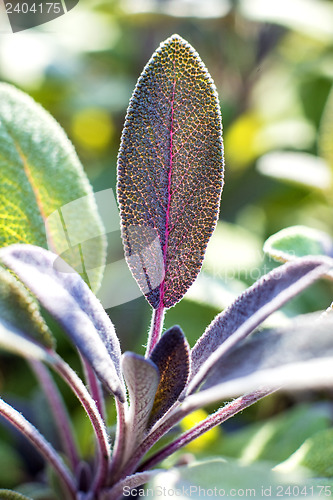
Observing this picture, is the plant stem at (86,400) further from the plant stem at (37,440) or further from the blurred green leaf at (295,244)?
the blurred green leaf at (295,244)

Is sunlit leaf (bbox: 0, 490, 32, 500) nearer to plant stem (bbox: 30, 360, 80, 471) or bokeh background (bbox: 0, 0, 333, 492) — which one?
plant stem (bbox: 30, 360, 80, 471)

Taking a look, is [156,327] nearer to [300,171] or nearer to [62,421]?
[62,421]

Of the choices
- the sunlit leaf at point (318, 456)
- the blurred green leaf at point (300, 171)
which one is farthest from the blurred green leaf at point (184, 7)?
the sunlit leaf at point (318, 456)

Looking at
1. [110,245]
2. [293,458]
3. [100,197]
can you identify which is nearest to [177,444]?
[293,458]

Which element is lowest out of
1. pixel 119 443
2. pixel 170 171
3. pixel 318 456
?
pixel 318 456

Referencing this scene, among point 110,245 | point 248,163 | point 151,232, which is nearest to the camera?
point 151,232

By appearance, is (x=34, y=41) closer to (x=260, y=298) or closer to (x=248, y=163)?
(x=248, y=163)

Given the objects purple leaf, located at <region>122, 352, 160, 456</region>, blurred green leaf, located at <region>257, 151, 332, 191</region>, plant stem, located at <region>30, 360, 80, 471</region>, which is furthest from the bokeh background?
purple leaf, located at <region>122, 352, 160, 456</region>

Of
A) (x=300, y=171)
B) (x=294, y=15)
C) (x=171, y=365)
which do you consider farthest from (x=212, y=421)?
(x=294, y=15)
